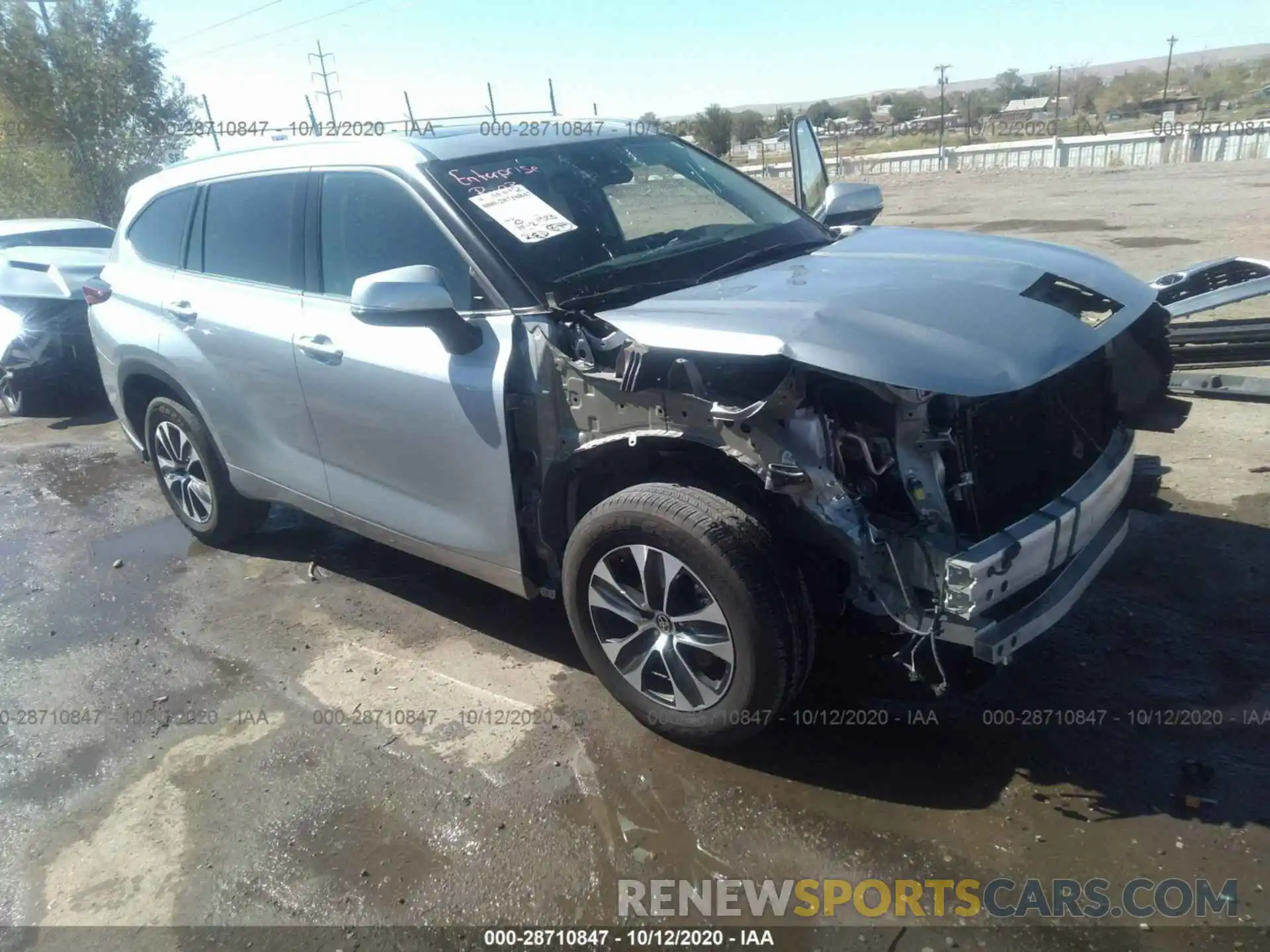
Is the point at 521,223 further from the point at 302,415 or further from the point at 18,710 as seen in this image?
the point at 18,710

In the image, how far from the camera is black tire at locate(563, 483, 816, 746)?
2.70m

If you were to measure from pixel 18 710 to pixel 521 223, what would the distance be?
2812 mm

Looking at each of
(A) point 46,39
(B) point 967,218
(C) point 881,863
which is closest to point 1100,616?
(C) point 881,863

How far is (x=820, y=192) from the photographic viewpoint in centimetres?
458

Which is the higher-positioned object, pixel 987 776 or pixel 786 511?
pixel 786 511

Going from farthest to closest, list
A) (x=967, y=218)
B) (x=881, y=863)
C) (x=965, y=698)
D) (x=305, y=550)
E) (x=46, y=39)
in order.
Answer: (x=46, y=39) < (x=967, y=218) < (x=305, y=550) < (x=965, y=698) < (x=881, y=863)

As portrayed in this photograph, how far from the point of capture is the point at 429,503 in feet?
11.6

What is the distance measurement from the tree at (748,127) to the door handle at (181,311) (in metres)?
50.2

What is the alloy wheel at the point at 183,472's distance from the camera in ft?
15.9

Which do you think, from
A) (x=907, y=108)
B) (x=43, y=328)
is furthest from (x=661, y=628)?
(x=907, y=108)

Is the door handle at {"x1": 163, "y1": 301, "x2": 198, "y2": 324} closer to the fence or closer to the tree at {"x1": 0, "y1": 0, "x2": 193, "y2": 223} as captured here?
the tree at {"x1": 0, "y1": 0, "x2": 193, "y2": 223}

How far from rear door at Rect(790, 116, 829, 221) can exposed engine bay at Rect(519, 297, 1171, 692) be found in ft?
5.89

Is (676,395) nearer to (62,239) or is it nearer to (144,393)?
(144,393)

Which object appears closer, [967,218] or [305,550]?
[305,550]
